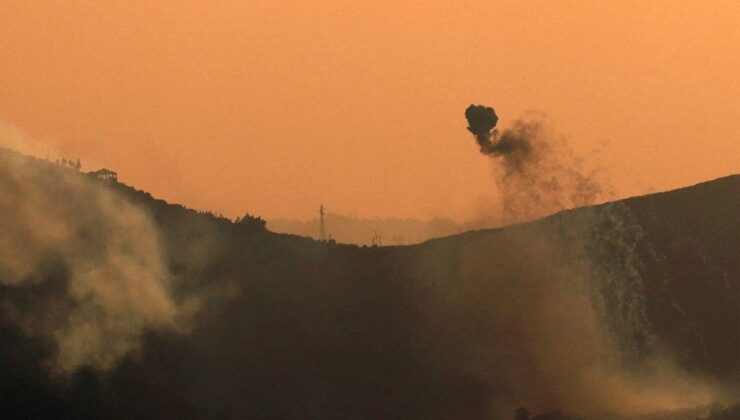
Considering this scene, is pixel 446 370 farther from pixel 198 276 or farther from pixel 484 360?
pixel 198 276

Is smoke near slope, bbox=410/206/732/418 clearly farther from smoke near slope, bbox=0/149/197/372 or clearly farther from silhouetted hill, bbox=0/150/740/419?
smoke near slope, bbox=0/149/197/372

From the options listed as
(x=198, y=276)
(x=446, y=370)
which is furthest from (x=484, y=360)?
(x=198, y=276)

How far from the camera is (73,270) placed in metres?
84.1

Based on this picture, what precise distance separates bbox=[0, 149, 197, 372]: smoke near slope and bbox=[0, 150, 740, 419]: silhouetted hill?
11cm

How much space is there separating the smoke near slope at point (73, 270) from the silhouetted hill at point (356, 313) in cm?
11

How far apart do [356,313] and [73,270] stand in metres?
23.4

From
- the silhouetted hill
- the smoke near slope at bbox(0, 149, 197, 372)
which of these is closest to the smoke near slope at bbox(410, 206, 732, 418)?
the silhouetted hill

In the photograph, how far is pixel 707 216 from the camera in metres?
116

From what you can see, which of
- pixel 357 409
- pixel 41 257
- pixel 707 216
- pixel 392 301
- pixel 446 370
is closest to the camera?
pixel 41 257

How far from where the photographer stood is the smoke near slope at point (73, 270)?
8138 centimetres

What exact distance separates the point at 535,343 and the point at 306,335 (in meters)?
13.9

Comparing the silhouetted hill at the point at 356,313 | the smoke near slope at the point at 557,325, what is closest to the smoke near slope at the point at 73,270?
the silhouetted hill at the point at 356,313

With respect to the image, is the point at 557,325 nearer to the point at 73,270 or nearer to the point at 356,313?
the point at 356,313

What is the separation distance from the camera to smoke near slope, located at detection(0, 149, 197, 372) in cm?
8138
